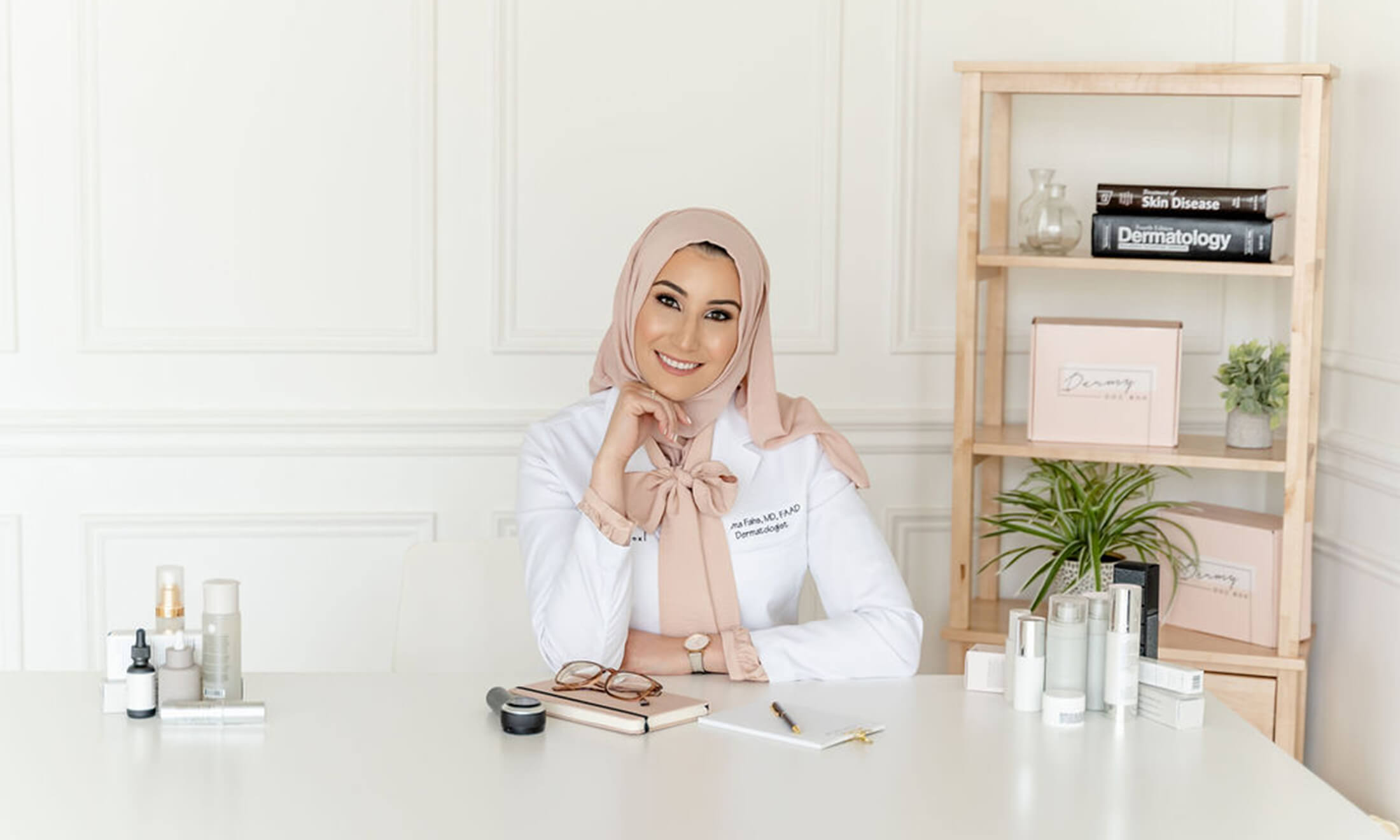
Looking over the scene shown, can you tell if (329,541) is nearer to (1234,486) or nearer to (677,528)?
(677,528)

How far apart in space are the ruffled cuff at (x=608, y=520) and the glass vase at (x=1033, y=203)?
1.40 meters

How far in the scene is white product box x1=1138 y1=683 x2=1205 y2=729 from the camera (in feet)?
6.57

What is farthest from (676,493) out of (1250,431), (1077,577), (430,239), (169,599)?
(1250,431)

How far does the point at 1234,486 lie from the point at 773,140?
1396mm

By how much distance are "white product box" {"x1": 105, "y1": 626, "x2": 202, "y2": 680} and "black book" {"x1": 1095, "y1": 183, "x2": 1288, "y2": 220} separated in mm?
2093

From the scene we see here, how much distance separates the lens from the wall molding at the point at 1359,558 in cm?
301

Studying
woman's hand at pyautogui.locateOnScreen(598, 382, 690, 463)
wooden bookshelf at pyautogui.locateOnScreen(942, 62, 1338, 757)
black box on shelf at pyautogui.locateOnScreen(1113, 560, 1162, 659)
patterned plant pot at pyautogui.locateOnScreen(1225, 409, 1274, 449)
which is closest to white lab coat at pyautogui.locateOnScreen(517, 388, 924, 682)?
woman's hand at pyautogui.locateOnScreen(598, 382, 690, 463)

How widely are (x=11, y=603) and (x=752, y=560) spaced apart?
6.38 ft

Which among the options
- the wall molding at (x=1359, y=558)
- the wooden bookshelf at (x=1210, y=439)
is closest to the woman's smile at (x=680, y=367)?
the wooden bookshelf at (x=1210, y=439)

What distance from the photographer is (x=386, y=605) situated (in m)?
3.55

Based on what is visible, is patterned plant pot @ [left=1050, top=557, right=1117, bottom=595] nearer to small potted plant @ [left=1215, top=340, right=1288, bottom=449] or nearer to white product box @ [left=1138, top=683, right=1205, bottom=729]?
small potted plant @ [left=1215, top=340, right=1288, bottom=449]

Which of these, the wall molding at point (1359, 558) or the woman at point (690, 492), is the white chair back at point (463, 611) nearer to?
the woman at point (690, 492)

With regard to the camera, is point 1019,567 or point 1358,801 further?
point 1019,567

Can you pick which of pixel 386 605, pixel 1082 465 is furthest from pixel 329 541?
pixel 1082 465
